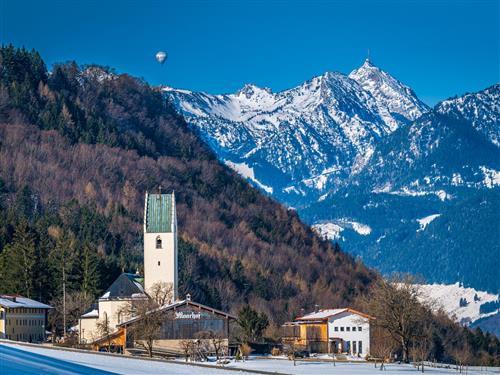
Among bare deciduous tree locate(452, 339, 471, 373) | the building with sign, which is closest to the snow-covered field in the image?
the building with sign

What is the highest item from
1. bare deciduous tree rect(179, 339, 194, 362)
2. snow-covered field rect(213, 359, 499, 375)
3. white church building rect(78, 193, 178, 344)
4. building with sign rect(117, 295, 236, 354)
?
white church building rect(78, 193, 178, 344)

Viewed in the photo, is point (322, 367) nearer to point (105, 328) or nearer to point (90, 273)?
point (105, 328)

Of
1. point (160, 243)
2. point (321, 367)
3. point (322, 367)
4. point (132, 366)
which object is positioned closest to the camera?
point (132, 366)

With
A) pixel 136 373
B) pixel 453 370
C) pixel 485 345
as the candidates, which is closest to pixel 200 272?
pixel 485 345

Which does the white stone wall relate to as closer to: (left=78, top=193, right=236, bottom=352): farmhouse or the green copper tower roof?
(left=78, top=193, right=236, bottom=352): farmhouse

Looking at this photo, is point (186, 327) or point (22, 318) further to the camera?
point (22, 318)

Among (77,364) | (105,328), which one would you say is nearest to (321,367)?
(77,364)

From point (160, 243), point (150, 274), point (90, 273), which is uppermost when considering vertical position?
point (160, 243)

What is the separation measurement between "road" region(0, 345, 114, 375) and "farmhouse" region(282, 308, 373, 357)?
5897 centimetres

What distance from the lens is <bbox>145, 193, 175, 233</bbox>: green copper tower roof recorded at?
14575 cm

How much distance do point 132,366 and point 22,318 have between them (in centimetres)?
4520

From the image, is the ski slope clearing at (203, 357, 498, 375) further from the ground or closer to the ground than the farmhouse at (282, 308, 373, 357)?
closer to the ground

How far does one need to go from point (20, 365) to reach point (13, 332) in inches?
2219

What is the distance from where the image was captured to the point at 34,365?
3007 inches
